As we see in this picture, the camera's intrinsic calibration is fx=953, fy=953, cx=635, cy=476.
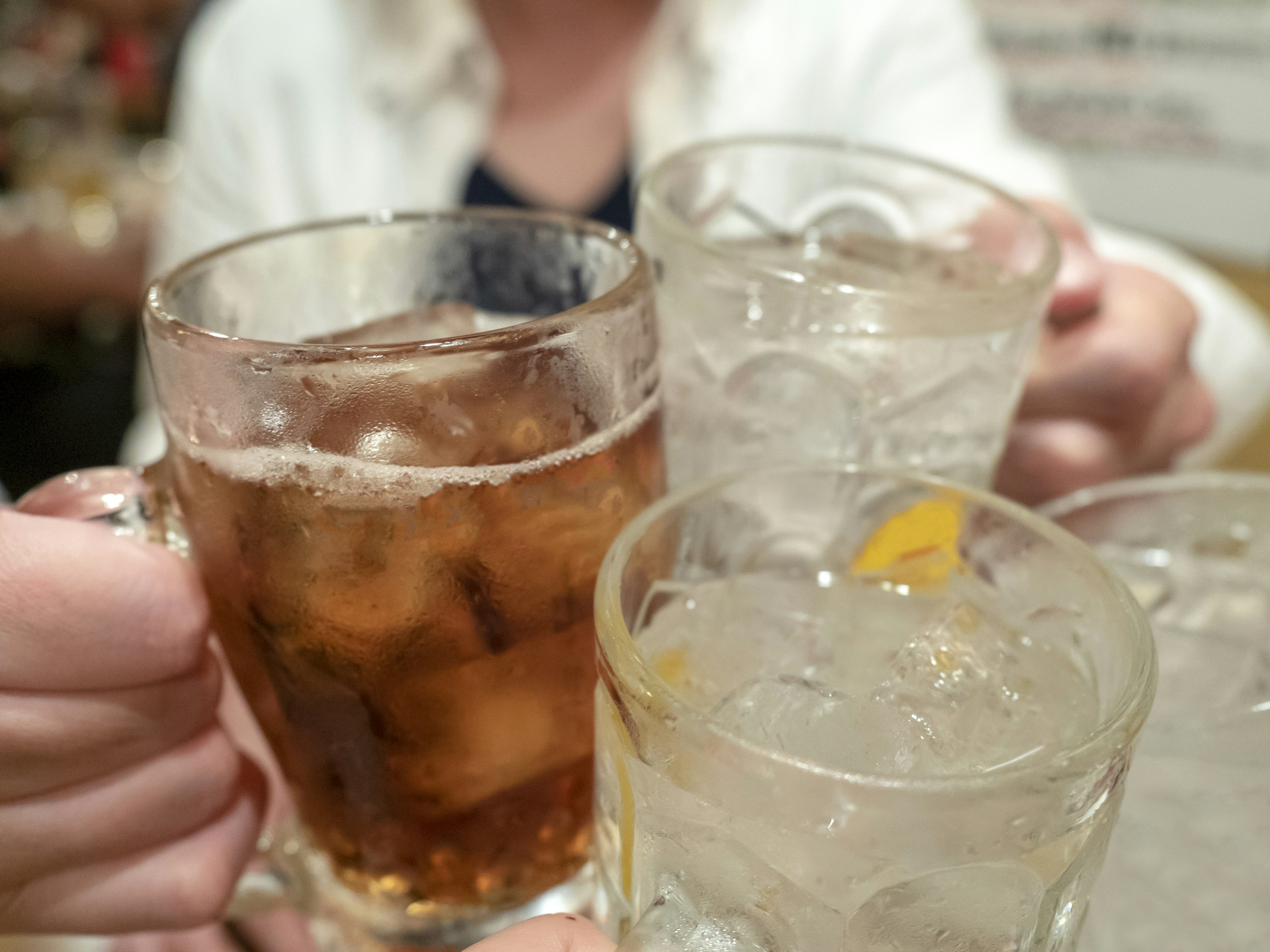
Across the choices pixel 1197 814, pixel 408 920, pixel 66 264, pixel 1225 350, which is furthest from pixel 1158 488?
pixel 66 264

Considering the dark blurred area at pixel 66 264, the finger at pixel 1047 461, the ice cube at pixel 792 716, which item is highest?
the ice cube at pixel 792 716

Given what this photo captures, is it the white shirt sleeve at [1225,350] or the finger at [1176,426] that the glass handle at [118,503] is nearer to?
the finger at [1176,426]

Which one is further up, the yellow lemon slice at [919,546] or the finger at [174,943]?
the yellow lemon slice at [919,546]

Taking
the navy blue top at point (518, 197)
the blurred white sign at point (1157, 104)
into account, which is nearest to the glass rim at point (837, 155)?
the navy blue top at point (518, 197)

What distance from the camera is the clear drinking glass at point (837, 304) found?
Result: 38cm

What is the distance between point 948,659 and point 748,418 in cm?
16

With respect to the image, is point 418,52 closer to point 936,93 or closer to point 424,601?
point 936,93

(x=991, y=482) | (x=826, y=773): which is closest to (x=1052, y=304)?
(x=991, y=482)

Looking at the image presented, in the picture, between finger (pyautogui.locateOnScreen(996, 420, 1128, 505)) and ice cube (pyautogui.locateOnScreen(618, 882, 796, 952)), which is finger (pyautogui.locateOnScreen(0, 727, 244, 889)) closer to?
ice cube (pyautogui.locateOnScreen(618, 882, 796, 952))

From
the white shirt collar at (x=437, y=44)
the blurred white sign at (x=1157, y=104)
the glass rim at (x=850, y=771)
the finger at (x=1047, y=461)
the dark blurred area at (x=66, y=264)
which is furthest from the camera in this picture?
the dark blurred area at (x=66, y=264)

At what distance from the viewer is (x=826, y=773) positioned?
22cm

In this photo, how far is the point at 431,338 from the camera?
37 cm

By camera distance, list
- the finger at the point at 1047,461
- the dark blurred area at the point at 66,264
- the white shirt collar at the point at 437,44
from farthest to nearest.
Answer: the dark blurred area at the point at 66,264 → the white shirt collar at the point at 437,44 → the finger at the point at 1047,461

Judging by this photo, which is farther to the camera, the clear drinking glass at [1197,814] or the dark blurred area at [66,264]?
the dark blurred area at [66,264]
